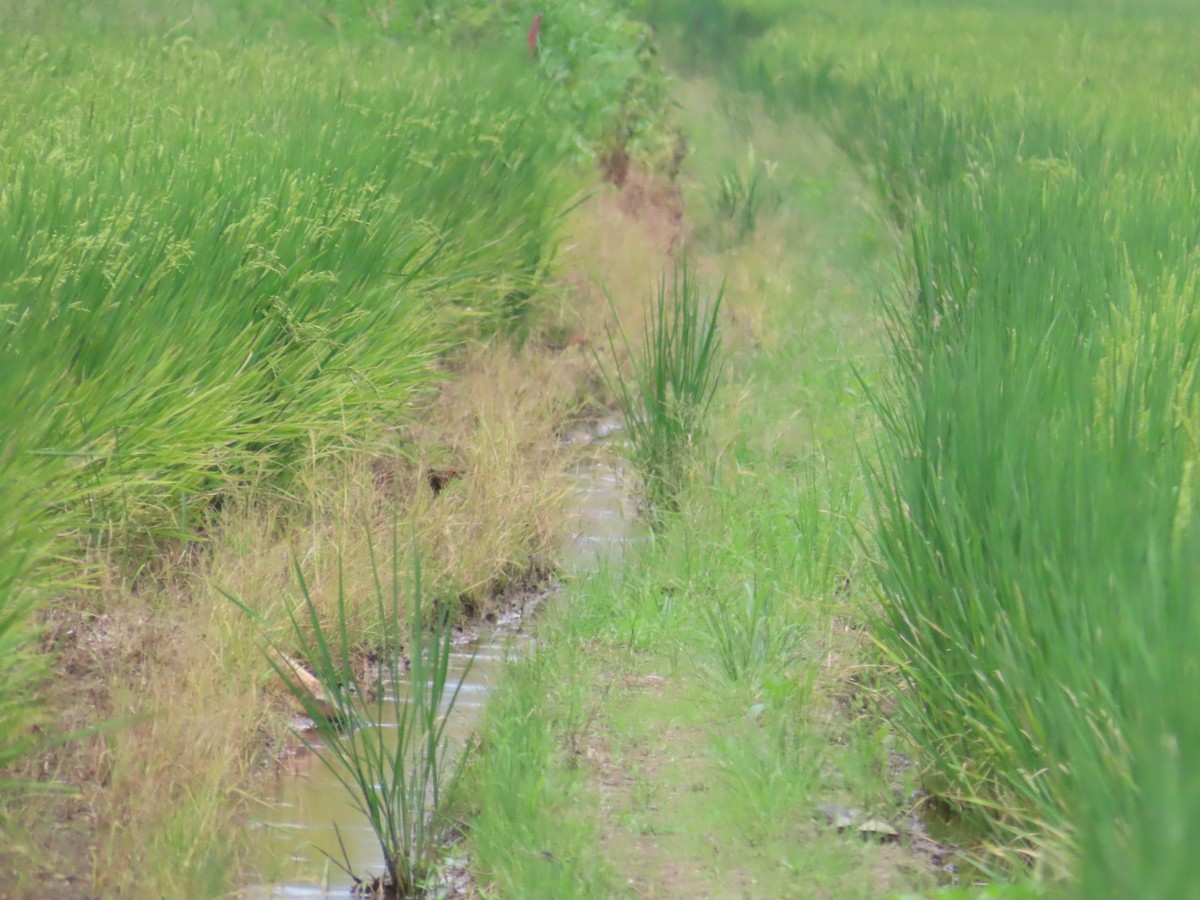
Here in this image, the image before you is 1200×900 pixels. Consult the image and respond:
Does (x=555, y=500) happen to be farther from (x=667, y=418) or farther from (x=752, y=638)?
(x=752, y=638)

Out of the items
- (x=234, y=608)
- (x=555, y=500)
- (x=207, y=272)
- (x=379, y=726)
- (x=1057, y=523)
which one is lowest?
(x=555, y=500)

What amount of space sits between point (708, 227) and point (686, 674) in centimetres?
596

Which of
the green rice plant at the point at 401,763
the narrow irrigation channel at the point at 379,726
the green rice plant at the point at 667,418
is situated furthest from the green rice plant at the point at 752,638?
the green rice plant at the point at 667,418

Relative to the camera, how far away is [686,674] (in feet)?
12.7

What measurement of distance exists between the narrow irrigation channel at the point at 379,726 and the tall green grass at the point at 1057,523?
3.30 ft

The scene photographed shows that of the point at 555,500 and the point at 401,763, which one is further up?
the point at 401,763

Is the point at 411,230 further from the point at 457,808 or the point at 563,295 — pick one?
the point at 457,808

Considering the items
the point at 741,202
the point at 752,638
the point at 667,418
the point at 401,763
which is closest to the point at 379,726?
the point at 401,763

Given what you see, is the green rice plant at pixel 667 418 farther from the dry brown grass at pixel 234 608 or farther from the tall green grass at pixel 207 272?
the tall green grass at pixel 207 272

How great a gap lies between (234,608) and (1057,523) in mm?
2089

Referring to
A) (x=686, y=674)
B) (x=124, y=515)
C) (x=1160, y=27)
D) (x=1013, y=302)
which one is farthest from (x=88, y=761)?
(x=1160, y=27)

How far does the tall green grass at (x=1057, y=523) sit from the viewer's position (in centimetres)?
197

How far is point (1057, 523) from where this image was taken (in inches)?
101

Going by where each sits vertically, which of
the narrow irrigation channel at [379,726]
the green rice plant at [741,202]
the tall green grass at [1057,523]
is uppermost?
the tall green grass at [1057,523]
